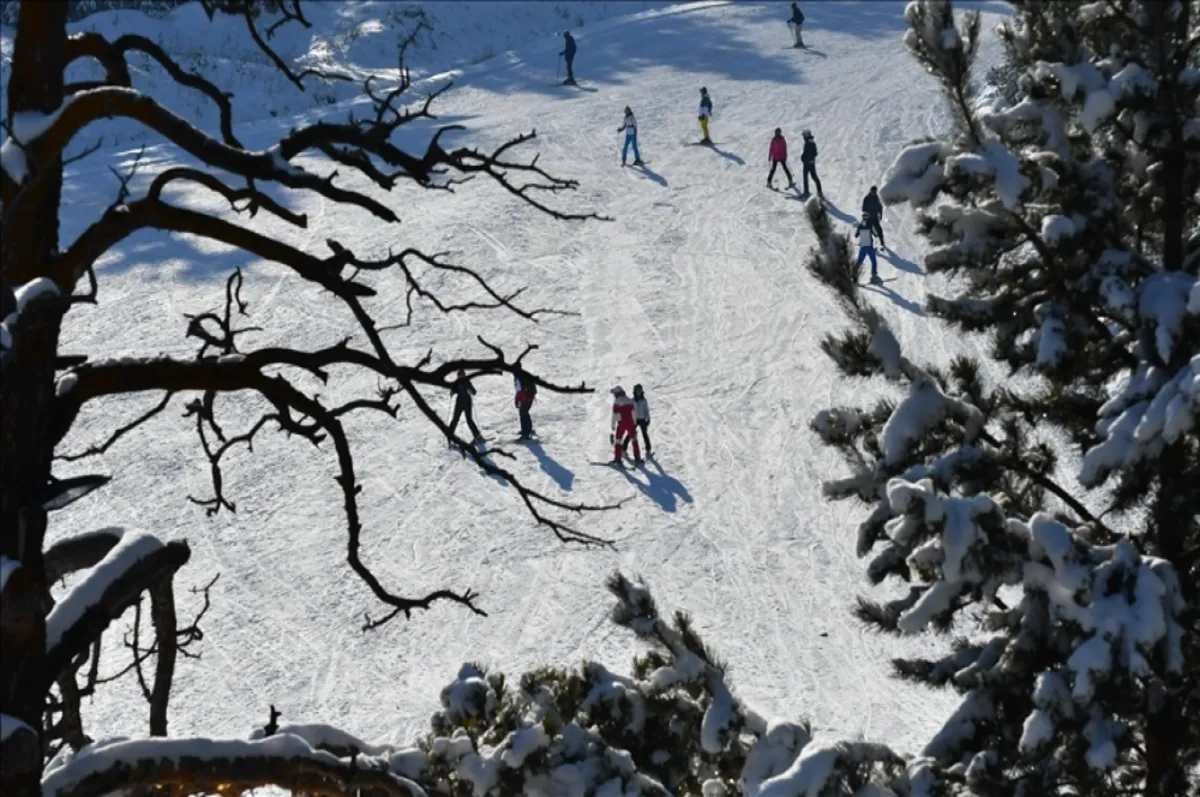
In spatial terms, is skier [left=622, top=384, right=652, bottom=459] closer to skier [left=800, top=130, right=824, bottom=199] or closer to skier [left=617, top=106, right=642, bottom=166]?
skier [left=800, top=130, right=824, bottom=199]

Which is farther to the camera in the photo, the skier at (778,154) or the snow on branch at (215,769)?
the skier at (778,154)

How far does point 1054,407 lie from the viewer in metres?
7.76

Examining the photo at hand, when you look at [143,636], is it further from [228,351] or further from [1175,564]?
[228,351]

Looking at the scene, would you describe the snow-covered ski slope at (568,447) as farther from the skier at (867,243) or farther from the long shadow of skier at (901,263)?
the skier at (867,243)

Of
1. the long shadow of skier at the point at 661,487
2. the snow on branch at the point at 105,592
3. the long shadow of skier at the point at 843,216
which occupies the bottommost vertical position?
the long shadow of skier at the point at 843,216

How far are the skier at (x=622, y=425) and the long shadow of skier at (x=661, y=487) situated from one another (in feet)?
0.83

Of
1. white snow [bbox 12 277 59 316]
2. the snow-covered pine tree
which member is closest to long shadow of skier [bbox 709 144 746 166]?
the snow-covered pine tree

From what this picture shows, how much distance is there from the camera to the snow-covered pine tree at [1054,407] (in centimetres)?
631

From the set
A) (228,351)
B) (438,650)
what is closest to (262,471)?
(438,650)

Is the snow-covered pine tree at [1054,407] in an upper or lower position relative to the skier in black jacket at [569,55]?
upper

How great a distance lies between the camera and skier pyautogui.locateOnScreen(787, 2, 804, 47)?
43134 millimetres

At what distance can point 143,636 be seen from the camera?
65.5 feet

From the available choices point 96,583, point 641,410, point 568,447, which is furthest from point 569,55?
point 96,583

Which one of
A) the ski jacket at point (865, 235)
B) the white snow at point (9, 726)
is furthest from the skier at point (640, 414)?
the white snow at point (9, 726)
